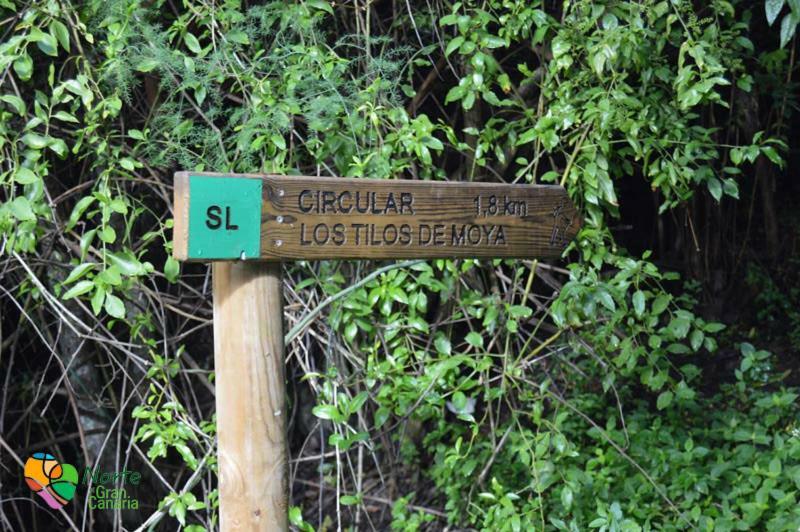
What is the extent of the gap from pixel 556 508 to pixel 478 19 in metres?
1.73

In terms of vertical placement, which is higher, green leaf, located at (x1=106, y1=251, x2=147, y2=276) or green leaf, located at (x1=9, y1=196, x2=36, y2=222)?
green leaf, located at (x1=9, y1=196, x2=36, y2=222)

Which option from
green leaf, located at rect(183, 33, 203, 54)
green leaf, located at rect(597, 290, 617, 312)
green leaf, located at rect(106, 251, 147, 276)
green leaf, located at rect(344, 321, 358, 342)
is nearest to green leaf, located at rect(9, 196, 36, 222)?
green leaf, located at rect(106, 251, 147, 276)

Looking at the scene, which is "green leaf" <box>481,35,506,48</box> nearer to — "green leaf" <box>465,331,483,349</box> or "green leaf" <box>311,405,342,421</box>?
"green leaf" <box>465,331,483,349</box>

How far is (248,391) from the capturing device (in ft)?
6.10

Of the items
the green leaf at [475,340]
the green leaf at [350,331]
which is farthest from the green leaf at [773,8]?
the green leaf at [350,331]

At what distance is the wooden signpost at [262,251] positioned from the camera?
174 centimetres

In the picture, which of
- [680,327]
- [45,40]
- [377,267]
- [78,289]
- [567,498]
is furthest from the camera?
[377,267]

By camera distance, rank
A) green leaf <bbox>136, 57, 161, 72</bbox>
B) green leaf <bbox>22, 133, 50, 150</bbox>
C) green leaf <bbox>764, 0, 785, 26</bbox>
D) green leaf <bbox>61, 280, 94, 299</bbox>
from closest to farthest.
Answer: green leaf <bbox>764, 0, 785, 26</bbox> < green leaf <bbox>61, 280, 94, 299</bbox> < green leaf <bbox>22, 133, 50, 150</bbox> < green leaf <bbox>136, 57, 161, 72</bbox>

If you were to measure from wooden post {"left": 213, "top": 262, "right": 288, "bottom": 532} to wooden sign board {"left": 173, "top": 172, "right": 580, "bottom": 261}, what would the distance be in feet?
0.31

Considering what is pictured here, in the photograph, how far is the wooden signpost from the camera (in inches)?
68.4

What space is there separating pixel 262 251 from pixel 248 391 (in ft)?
0.93

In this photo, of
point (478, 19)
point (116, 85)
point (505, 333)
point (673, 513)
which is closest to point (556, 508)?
point (673, 513)

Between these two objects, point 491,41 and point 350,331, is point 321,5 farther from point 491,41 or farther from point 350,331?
point 350,331

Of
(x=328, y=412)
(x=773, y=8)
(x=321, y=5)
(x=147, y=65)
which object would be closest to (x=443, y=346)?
(x=328, y=412)
